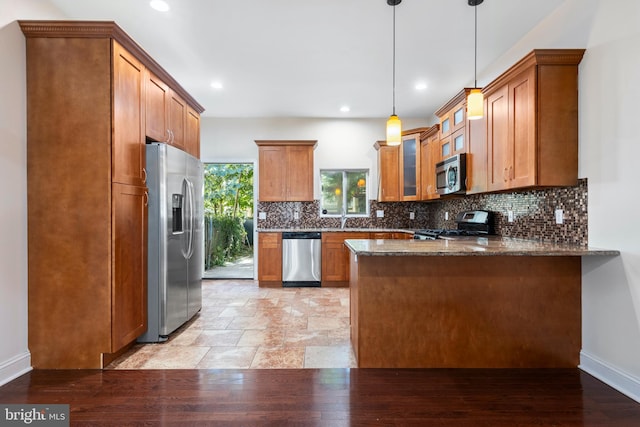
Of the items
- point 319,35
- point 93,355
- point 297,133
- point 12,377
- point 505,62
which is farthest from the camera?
point 297,133

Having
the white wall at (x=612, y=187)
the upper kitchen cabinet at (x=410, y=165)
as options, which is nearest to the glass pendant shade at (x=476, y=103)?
the white wall at (x=612, y=187)

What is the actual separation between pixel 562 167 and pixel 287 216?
4.06 m

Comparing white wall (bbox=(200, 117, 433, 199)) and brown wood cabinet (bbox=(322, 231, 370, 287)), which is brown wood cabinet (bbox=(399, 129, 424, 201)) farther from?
brown wood cabinet (bbox=(322, 231, 370, 287))

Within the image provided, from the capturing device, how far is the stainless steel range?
3.74 meters

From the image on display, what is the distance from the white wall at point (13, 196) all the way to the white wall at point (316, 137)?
3.36m

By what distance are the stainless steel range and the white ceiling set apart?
1.62m

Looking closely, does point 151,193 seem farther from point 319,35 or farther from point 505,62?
point 505,62

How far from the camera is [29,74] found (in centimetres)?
235

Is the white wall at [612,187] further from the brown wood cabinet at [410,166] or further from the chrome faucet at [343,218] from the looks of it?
the chrome faucet at [343,218]

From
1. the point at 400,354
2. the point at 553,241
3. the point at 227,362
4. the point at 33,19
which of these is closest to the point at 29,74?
the point at 33,19

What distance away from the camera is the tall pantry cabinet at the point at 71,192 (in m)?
2.36

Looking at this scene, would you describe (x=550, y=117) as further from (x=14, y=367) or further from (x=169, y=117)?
(x=14, y=367)

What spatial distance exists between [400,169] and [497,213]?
199 centimetres

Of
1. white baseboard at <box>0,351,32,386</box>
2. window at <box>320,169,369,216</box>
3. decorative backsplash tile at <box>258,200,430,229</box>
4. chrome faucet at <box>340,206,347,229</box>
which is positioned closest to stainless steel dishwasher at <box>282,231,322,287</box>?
decorative backsplash tile at <box>258,200,430,229</box>
